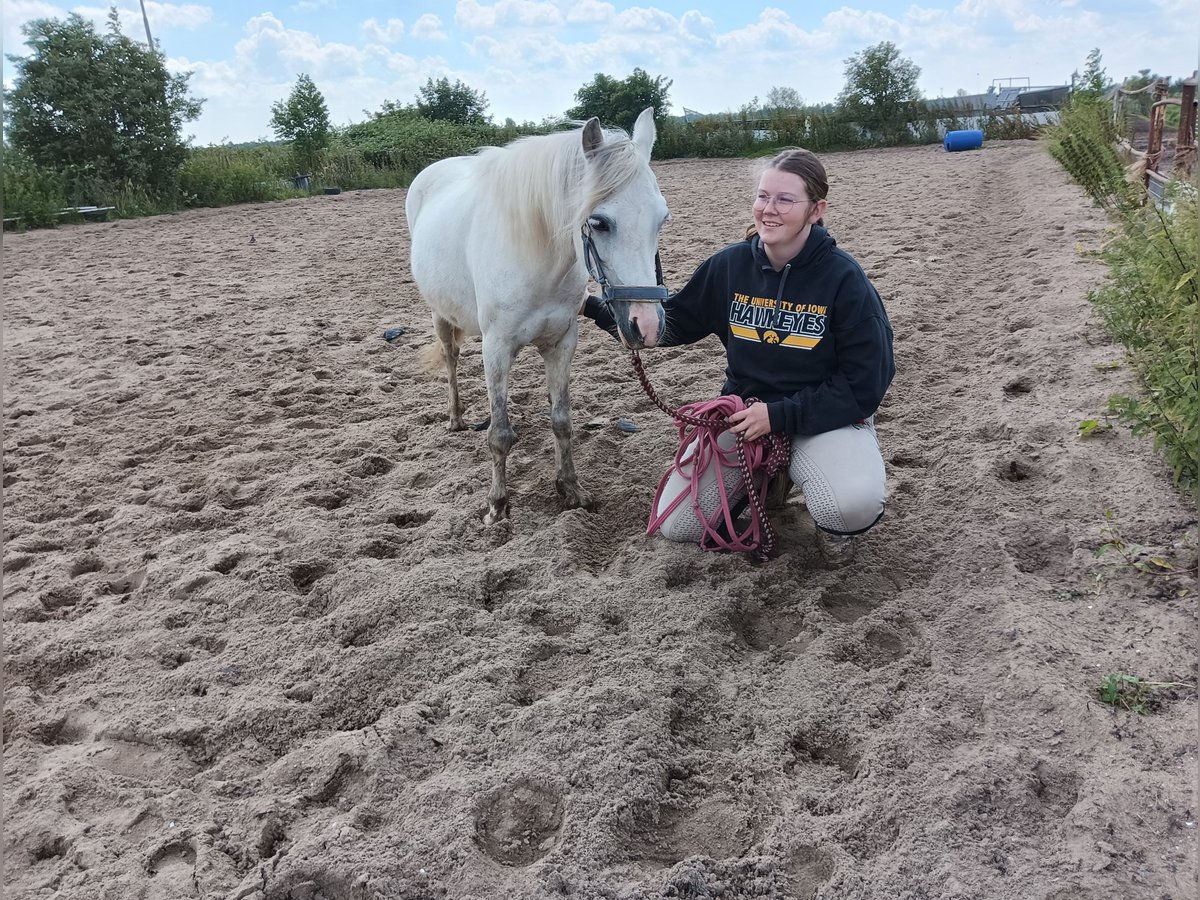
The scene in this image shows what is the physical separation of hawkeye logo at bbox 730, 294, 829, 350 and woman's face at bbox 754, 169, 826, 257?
0.75ft

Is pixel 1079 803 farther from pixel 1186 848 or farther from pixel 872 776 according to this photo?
pixel 872 776

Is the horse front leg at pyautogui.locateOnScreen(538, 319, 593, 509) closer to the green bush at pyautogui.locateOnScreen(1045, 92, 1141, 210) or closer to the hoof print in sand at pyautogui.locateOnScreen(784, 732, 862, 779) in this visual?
the hoof print in sand at pyautogui.locateOnScreen(784, 732, 862, 779)

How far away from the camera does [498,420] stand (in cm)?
334

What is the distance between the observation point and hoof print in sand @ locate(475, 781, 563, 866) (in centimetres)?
174

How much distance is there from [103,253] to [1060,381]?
10994mm

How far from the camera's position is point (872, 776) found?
1.84m

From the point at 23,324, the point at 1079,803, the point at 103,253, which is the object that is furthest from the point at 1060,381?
the point at 103,253

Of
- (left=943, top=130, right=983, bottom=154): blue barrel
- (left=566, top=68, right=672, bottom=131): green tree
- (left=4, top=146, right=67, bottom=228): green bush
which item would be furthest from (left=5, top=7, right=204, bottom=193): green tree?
(left=943, top=130, right=983, bottom=154): blue barrel

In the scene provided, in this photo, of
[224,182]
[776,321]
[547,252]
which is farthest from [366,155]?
[776,321]

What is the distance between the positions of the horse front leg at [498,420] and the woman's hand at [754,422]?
1125 mm

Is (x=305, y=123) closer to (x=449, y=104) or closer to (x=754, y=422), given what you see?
(x=449, y=104)

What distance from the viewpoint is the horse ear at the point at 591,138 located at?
103 inches

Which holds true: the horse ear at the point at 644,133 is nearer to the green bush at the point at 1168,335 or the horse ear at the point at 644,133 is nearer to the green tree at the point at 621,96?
the green bush at the point at 1168,335

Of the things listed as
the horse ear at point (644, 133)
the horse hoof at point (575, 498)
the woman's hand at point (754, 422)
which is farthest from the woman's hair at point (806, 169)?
the horse hoof at point (575, 498)
